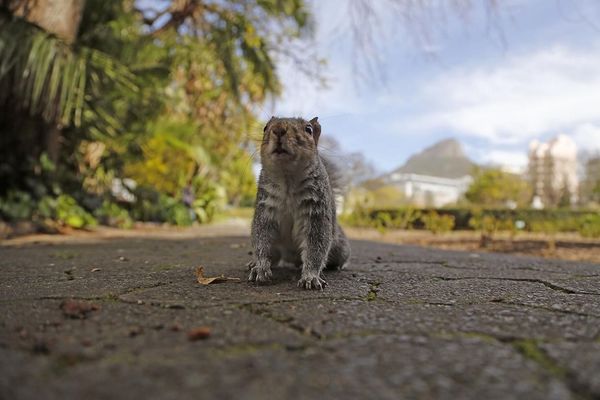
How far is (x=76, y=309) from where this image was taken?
1171 millimetres

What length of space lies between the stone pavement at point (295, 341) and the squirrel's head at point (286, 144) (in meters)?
0.51

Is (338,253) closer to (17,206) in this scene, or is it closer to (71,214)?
(17,206)

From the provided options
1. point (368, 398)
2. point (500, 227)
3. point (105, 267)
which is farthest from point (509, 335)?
point (500, 227)

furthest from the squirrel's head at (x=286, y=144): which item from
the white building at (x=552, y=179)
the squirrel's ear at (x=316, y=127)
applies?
the white building at (x=552, y=179)

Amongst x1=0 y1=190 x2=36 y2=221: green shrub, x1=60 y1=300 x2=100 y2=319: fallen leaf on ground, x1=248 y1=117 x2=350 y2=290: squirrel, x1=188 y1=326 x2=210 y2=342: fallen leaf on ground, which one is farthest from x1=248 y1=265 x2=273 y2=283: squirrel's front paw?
x1=0 y1=190 x2=36 y2=221: green shrub

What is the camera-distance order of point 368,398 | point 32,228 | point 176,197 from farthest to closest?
point 176,197 < point 32,228 < point 368,398

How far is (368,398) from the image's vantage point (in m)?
0.71

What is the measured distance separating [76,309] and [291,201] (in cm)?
93

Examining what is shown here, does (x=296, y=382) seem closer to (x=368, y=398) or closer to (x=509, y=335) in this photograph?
(x=368, y=398)

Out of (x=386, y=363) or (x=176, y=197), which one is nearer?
(x=386, y=363)

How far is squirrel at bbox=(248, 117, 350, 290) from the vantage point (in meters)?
1.80

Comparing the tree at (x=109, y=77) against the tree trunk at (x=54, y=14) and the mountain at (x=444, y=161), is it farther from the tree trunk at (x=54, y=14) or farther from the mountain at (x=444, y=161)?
the mountain at (x=444, y=161)

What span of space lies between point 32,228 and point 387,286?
4.56 metres

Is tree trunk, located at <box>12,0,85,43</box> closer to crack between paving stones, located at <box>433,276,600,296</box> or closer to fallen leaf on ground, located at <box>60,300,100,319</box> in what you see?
fallen leaf on ground, located at <box>60,300,100,319</box>
